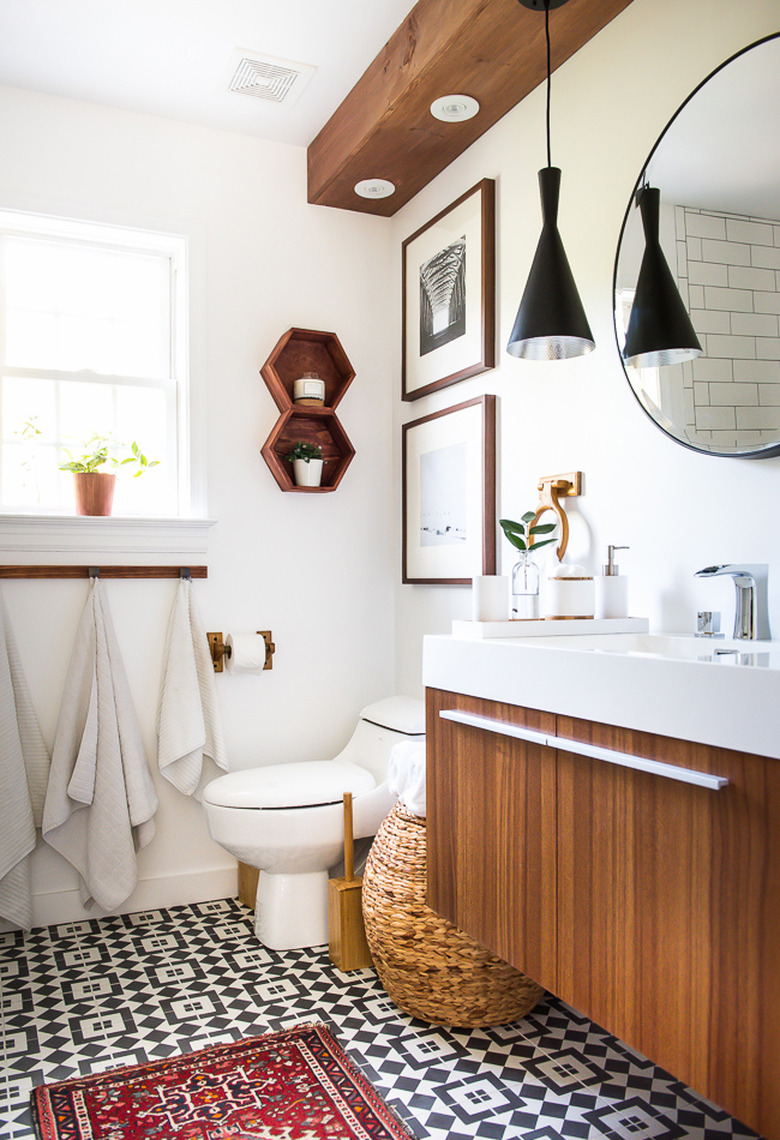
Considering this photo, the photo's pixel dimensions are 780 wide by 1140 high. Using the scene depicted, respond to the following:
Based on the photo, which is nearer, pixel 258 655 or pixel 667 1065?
pixel 667 1065

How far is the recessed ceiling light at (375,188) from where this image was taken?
281 cm

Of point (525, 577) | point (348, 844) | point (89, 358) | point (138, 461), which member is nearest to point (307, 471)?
point (138, 461)

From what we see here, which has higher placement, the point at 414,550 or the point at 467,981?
the point at 414,550

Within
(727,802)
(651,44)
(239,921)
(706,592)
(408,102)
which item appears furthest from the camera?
(239,921)

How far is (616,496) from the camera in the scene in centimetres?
198

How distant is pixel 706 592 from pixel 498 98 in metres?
1.46

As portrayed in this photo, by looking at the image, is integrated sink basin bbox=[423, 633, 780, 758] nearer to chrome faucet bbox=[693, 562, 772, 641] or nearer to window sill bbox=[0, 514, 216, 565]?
chrome faucet bbox=[693, 562, 772, 641]

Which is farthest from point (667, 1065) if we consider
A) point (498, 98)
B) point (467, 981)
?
point (498, 98)

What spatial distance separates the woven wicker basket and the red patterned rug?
0.72 ft

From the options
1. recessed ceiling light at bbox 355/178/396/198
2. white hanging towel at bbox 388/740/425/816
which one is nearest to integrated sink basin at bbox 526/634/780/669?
white hanging towel at bbox 388/740/425/816

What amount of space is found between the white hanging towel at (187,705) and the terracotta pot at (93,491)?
34cm

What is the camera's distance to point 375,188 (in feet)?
9.40

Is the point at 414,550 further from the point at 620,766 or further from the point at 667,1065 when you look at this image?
the point at 667,1065

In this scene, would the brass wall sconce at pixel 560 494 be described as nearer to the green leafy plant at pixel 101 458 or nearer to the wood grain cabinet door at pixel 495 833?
the wood grain cabinet door at pixel 495 833
